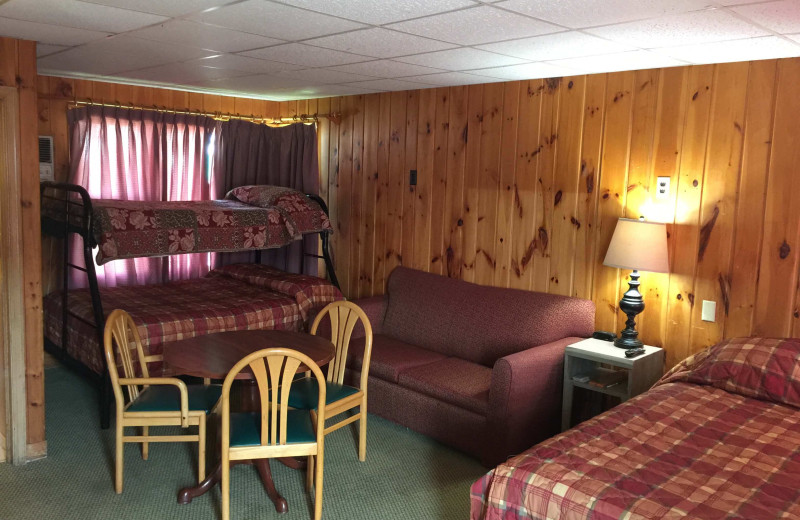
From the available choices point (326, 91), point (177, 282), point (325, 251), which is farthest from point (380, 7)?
point (177, 282)

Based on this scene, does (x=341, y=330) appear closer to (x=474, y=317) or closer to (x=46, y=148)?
(x=474, y=317)

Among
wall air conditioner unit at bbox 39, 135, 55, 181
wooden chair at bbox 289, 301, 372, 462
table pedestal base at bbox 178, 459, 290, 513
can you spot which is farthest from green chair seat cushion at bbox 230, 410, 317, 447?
wall air conditioner unit at bbox 39, 135, 55, 181

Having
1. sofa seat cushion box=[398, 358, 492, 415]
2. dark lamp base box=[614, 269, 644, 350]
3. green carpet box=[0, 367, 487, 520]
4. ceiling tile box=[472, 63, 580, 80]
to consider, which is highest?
ceiling tile box=[472, 63, 580, 80]

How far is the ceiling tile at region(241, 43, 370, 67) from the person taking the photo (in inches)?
129

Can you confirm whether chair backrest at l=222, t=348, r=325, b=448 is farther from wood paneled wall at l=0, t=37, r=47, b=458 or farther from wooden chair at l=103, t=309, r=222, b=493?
wood paneled wall at l=0, t=37, r=47, b=458

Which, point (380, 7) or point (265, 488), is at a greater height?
point (380, 7)

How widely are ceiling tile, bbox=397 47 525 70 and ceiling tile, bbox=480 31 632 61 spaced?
11 cm

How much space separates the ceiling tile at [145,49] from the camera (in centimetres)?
326

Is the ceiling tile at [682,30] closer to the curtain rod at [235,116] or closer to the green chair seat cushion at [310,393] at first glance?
the green chair seat cushion at [310,393]

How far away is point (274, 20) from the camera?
268cm

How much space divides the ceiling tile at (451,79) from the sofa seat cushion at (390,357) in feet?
5.67

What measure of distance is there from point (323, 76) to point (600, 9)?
2229 millimetres

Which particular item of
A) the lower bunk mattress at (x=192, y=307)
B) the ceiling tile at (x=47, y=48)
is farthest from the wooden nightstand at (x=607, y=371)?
the ceiling tile at (x=47, y=48)

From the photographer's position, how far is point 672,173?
3498mm
